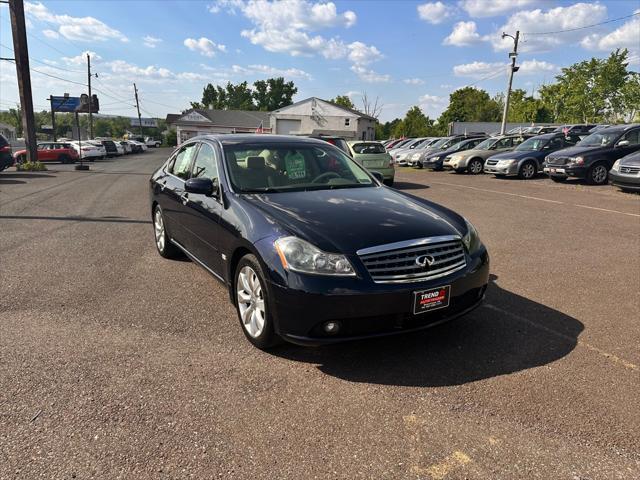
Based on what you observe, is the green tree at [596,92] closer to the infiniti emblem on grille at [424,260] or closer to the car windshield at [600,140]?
the car windshield at [600,140]

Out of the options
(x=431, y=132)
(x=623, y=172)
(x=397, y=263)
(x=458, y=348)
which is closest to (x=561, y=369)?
(x=458, y=348)

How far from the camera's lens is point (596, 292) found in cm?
486

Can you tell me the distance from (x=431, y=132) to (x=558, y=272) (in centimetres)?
6866

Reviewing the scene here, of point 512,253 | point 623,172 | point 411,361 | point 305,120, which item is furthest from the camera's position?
point 305,120

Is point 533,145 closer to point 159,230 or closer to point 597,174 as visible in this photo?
point 597,174

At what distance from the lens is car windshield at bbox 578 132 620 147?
14.7 metres

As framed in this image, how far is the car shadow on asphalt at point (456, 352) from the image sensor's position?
3181mm

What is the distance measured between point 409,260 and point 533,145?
57.0ft

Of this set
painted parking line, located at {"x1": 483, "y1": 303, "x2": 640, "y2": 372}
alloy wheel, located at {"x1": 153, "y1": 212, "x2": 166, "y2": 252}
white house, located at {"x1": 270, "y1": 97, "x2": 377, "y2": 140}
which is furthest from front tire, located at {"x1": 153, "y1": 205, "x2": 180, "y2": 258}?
white house, located at {"x1": 270, "y1": 97, "x2": 377, "y2": 140}

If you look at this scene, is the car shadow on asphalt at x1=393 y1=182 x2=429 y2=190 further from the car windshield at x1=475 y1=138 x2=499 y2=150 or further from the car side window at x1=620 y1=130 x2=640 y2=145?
the car side window at x1=620 y1=130 x2=640 y2=145

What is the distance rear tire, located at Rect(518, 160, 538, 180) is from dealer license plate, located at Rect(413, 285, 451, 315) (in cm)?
1599

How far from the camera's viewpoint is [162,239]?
603 cm

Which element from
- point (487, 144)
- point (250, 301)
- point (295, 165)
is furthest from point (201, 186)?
point (487, 144)

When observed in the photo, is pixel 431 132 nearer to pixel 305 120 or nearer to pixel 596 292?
pixel 305 120
